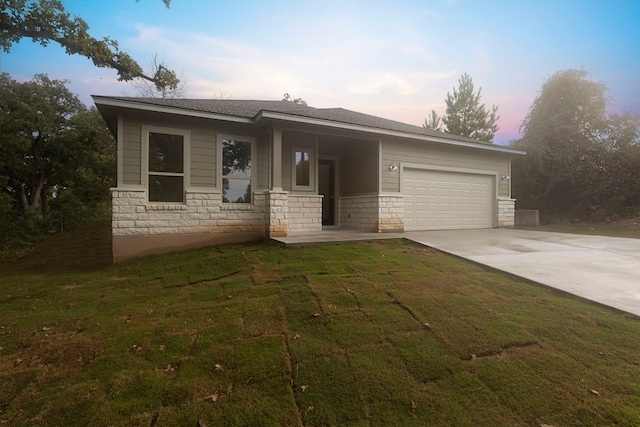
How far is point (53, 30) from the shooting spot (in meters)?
9.29

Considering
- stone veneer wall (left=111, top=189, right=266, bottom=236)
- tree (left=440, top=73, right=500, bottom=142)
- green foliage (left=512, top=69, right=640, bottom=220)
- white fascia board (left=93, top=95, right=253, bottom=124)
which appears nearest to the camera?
white fascia board (left=93, top=95, right=253, bottom=124)

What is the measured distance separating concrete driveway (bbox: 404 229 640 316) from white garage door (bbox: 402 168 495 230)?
8.00 feet

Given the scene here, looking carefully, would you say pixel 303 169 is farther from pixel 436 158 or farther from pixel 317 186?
pixel 436 158

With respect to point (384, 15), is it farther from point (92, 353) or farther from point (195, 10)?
point (92, 353)

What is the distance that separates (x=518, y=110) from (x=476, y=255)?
17215mm

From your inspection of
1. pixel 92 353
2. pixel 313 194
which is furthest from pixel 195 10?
pixel 92 353

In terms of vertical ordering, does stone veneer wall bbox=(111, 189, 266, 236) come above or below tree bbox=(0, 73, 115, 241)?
below

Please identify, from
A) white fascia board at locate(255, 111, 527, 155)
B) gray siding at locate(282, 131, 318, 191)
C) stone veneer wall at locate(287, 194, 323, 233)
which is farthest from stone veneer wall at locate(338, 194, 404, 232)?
gray siding at locate(282, 131, 318, 191)

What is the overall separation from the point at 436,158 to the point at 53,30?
495 inches

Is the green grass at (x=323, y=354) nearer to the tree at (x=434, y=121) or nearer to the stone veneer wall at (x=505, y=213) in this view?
the stone veneer wall at (x=505, y=213)

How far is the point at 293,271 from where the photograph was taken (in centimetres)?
493

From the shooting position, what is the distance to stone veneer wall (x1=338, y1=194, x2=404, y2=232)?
29.1 ft

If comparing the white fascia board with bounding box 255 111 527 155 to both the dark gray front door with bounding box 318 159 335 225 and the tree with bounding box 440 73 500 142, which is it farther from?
the tree with bounding box 440 73 500 142

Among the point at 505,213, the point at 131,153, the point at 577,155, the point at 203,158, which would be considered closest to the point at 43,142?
the point at 131,153
